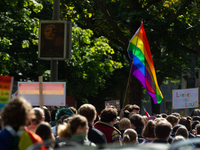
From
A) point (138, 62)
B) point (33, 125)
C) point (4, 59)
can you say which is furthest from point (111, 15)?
point (33, 125)

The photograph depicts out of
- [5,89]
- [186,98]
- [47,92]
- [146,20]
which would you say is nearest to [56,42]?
[47,92]

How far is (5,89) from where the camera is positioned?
14.7 ft

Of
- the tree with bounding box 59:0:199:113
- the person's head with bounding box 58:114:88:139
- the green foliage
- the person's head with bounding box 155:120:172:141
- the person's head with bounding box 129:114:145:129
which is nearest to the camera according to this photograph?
the person's head with bounding box 58:114:88:139

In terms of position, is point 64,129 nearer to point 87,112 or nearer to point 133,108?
point 87,112

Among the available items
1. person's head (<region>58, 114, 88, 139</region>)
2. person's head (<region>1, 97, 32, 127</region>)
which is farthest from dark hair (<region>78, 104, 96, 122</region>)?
person's head (<region>1, 97, 32, 127</region>)

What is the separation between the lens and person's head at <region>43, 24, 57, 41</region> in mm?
8250

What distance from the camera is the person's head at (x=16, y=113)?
9.89ft

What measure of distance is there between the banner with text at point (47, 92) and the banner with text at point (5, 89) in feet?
6.83

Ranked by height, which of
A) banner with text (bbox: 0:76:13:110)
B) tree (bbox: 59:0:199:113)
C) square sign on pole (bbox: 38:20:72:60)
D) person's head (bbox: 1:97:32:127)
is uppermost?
tree (bbox: 59:0:199:113)

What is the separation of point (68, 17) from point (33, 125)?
11662mm

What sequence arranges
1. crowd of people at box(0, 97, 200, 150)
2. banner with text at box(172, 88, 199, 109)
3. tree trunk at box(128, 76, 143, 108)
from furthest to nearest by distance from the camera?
tree trunk at box(128, 76, 143, 108) → banner with text at box(172, 88, 199, 109) → crowd of people at box(0, 97, 200, 150)

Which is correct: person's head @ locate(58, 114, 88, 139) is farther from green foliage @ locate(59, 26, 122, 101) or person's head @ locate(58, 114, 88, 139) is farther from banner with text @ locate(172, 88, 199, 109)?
green foliage @ locate(59, 26, 122, 101)

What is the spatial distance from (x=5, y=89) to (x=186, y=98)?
30.9 feet

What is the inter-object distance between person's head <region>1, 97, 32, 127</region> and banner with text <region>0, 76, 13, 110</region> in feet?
4.66
